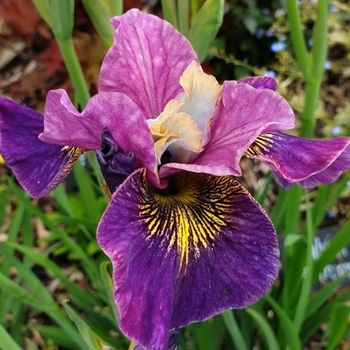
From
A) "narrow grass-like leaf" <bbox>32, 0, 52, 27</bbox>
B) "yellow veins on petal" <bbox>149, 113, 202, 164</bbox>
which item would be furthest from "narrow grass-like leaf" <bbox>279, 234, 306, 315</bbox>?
"narrow grass-like leaf" <bbox>32, 0, 52, 27</bbox>

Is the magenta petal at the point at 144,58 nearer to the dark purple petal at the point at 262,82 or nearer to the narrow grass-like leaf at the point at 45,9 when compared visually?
the dark purple petal at the point at 262,82

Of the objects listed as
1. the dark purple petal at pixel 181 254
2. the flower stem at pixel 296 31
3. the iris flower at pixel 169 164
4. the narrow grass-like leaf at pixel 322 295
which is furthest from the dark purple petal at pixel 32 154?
the narrow grass-like leaf at pixel 322 295

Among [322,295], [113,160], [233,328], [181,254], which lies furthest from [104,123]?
[322,295]

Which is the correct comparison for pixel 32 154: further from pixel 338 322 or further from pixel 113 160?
pixel 338 322

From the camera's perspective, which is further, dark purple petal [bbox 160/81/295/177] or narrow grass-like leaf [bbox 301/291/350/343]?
narrow grass-like leaf [bbox 301/291/350/343]

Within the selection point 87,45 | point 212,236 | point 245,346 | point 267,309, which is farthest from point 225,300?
point 87,45

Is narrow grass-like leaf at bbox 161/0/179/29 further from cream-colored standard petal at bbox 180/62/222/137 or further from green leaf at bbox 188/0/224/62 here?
cream-colored standard petal at bbox 180/62/222/137
